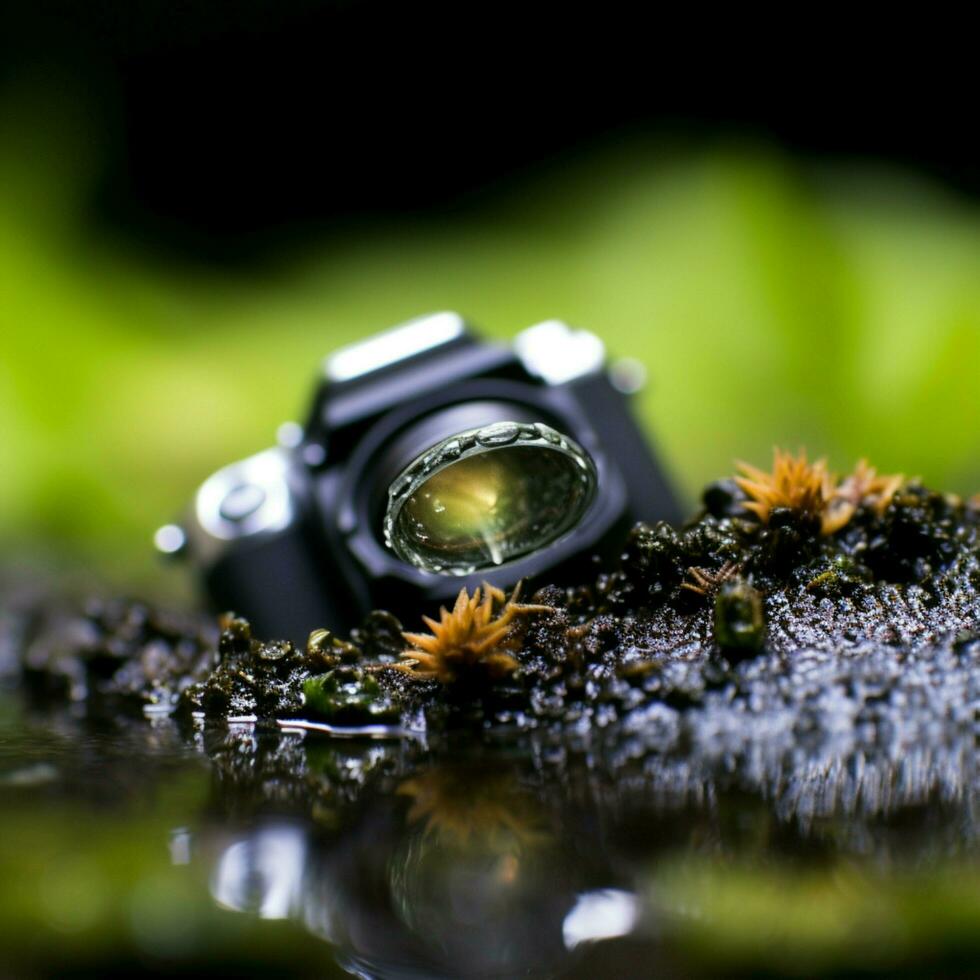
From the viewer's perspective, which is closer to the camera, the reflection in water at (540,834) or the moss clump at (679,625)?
the reflection in water at (540,834)

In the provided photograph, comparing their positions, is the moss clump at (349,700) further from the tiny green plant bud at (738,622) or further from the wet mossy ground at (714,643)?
the tiny green plant bud at (738,622)

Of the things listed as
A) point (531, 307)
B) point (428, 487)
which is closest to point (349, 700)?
point (428, 487)

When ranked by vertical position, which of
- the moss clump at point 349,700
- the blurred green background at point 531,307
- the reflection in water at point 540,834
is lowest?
the reflection in water at point 540,834

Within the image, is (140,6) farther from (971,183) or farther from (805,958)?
(805,958)

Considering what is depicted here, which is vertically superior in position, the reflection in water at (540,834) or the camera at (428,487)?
the camera at (428,487)

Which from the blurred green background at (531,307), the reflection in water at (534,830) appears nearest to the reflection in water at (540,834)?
the reflection in water at (534,830)

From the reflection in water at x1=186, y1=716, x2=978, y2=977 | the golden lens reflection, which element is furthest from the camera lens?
the reflection in water at x1=186, y1=716, x2=978, y2=977
